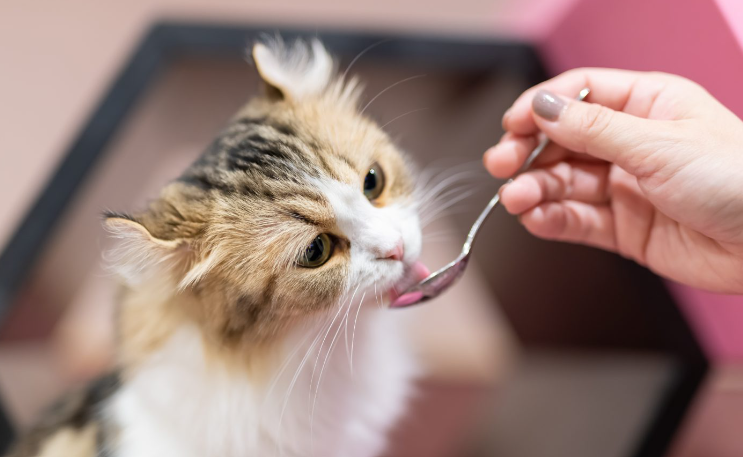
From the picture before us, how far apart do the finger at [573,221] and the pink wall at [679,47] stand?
0.27 m

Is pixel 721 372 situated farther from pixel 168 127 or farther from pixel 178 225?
pixel 168 127

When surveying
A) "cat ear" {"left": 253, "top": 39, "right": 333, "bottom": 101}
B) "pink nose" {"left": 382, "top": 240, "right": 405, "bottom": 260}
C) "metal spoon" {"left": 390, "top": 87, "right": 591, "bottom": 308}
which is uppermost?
"cat ear" {"left": 253, "top": 39, "right": 333, "bottom": 101}

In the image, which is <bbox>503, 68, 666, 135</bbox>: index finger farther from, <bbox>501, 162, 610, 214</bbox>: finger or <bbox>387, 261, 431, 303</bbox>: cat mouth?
<bbox>387, 261, 431, 303</bbox>: cat mouth

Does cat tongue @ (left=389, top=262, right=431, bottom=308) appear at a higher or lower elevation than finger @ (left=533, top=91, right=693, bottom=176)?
lower

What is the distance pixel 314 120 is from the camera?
839 mm

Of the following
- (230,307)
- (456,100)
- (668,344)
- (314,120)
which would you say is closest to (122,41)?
(456,100)

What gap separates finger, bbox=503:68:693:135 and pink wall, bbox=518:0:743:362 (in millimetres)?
189

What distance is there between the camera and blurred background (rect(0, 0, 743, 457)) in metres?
1.17

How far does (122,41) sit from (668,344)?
1.97m

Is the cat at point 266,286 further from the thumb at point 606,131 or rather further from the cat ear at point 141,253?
the thumb at point 606,131

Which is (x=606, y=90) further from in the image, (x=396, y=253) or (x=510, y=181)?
(x=396, y=253)

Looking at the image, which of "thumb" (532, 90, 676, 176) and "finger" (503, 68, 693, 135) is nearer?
"thumb" (532, 90, 676, 176)

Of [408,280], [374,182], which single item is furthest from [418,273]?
[374,182]

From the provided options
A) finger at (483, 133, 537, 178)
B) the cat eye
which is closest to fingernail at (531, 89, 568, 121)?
finger at (483, 133, 537, 178)
